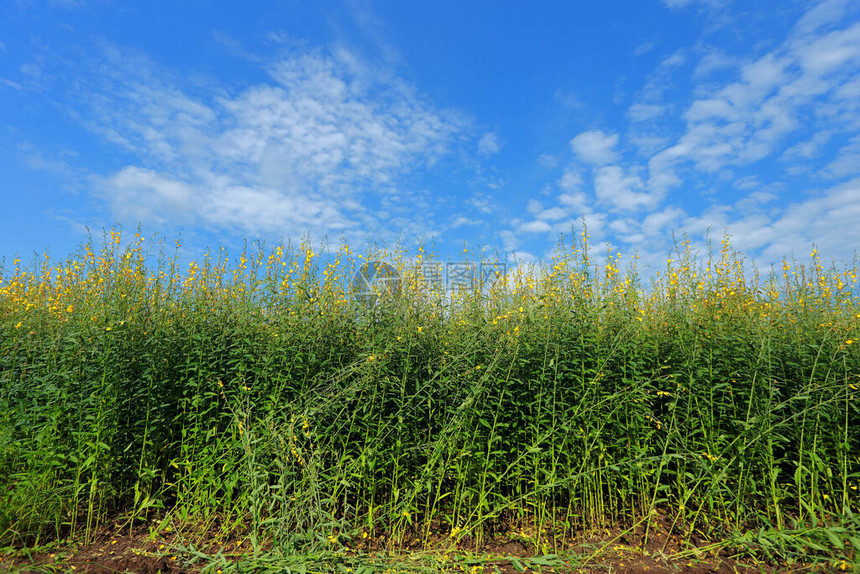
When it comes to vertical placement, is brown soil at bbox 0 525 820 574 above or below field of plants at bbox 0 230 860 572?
below

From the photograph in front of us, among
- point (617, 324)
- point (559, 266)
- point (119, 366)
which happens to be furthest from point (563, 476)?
point (119, 366)

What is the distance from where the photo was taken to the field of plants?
11.2ft

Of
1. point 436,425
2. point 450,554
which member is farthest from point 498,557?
point 436,425

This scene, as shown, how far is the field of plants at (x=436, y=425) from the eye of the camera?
11.2 feet

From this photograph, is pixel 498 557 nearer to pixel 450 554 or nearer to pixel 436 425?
pixel 450 554

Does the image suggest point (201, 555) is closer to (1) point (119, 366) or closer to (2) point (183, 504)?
(2) point (183, 504)

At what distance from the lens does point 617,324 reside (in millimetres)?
3973

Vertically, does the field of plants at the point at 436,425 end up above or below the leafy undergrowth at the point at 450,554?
above

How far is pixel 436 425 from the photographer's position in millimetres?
3621

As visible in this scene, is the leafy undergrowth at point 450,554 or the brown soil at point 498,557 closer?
the leafy undergrowth at point 450,554

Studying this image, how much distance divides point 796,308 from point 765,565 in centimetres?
222

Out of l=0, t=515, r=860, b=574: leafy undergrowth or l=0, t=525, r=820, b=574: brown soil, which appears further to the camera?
l=0, t=525, r=820, b=574: brown soil

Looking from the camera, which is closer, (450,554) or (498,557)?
(498,557)

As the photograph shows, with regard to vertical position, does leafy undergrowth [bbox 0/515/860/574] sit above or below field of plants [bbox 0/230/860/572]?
below
